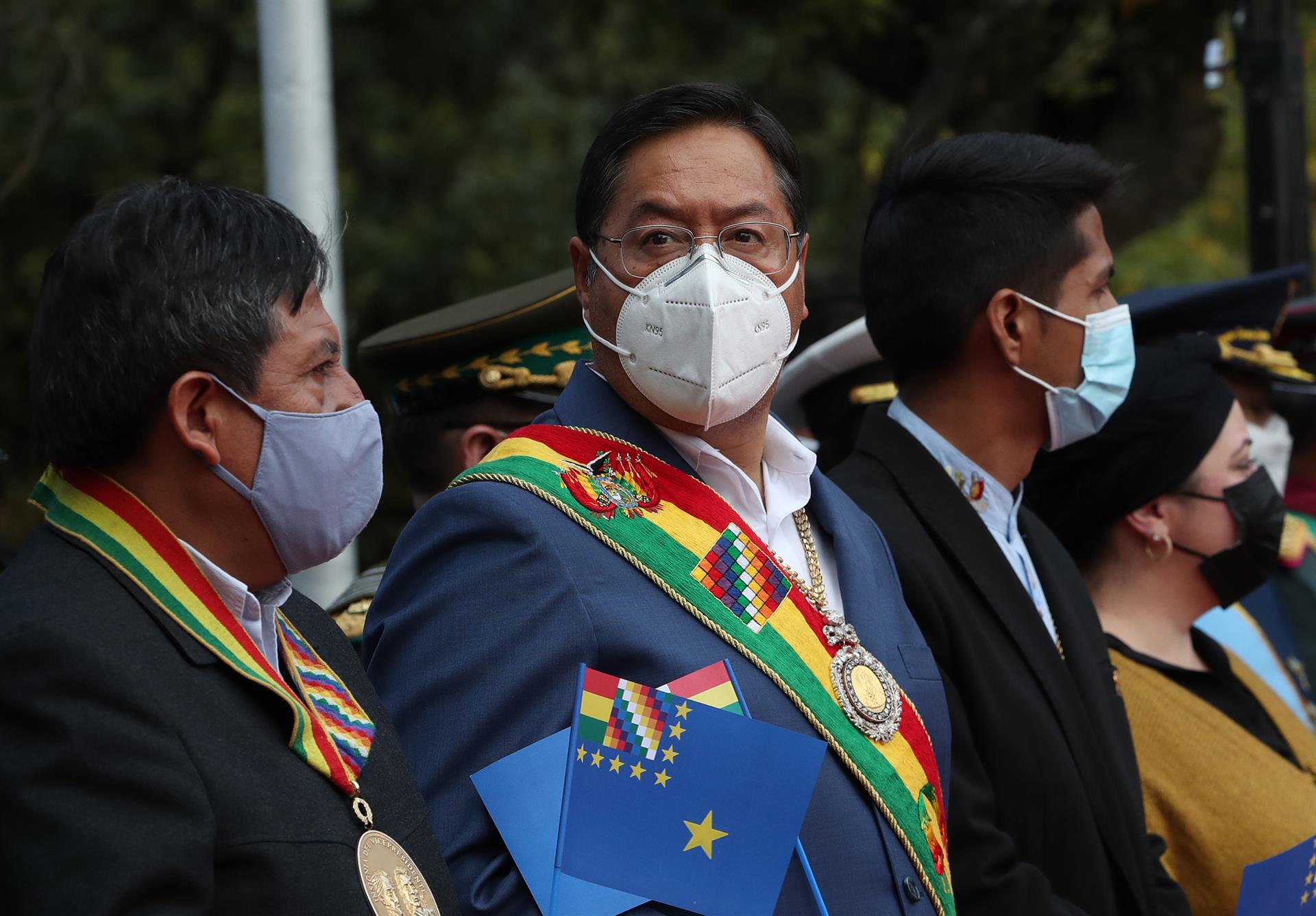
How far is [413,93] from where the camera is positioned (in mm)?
13242

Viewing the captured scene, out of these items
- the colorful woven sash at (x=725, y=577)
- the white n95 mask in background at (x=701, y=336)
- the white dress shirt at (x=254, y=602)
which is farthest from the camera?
the white n95 mask in background at (x=701, y=336)

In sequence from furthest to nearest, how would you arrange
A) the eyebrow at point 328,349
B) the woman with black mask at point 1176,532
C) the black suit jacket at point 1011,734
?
the woman with black mask at point 1176,532, the black suit jacket at point 1011,734, the eyebrow at point 328,349

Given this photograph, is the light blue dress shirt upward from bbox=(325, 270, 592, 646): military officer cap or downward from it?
downward

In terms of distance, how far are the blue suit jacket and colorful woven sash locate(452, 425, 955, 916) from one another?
0.03 m

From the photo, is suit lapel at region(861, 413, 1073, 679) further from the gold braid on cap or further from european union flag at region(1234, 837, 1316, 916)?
the gold braid on cap

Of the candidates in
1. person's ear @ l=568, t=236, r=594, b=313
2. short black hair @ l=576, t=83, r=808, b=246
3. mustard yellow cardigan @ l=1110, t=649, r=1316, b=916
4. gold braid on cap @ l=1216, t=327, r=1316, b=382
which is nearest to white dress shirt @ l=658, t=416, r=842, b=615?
person's ear @ l=568, t=236, r=594, b=313

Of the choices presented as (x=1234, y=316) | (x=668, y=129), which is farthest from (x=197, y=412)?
(x=1234, y=316)

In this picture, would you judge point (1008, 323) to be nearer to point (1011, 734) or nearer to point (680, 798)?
point (1011, 734)

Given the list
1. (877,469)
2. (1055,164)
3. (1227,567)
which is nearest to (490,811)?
(877,469)

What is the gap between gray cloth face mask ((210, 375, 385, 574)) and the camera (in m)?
2.11

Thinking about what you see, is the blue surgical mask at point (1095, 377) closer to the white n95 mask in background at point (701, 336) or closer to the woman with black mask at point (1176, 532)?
the woman with black mask at point (1176, 532)

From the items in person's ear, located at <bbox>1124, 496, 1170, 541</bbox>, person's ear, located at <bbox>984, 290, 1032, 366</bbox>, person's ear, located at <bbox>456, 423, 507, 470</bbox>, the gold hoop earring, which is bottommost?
the gold hoop earring

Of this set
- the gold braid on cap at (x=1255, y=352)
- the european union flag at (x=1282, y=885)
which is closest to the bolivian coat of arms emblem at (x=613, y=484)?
the european union flag at (x=1282, y=885)

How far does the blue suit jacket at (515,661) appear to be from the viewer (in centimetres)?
231
